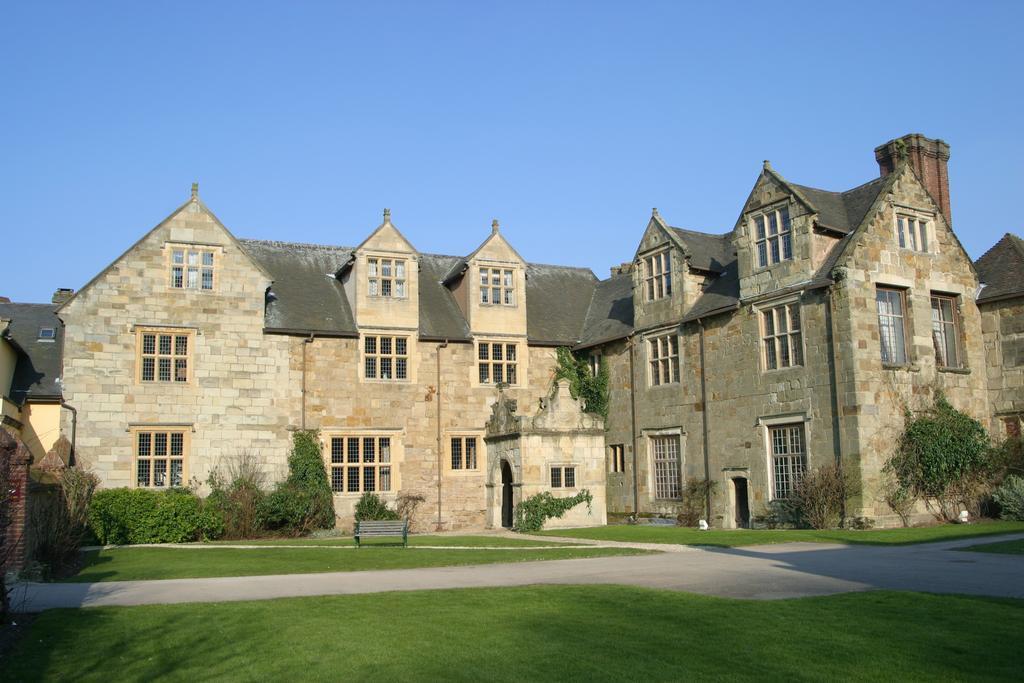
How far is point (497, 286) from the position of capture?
3734 cm

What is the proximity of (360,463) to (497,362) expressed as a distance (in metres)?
6.72

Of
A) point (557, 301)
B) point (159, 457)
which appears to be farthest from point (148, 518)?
point (557, 301)

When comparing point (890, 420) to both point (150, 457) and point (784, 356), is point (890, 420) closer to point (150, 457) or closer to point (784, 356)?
point (784, 356)

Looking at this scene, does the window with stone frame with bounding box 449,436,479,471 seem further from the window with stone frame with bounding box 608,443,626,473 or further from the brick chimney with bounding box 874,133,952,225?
the brick chimney with bounding box 874,133,952,225

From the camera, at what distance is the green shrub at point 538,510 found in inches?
1237

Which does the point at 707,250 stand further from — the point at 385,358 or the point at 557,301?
the point at 385,358

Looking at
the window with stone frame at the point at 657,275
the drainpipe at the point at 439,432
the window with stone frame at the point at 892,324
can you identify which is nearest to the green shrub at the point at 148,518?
the drainpipe at the point at 439,432

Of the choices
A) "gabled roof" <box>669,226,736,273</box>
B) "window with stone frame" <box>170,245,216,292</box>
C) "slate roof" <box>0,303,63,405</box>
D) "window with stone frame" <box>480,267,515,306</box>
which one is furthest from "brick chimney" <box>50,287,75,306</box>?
"gabled roof" <box>669,226,736,273</box>

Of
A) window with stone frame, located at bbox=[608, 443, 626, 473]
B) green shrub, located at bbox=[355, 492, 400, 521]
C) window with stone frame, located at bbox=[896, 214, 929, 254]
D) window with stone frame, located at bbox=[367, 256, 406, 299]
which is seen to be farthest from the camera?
window with stone frame, located at bbox=[608, 443, 626, 473]

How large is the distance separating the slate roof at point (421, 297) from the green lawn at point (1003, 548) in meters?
20.7

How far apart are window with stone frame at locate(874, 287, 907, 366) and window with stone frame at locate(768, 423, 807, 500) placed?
3312mm

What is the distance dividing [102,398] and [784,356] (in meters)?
22.2

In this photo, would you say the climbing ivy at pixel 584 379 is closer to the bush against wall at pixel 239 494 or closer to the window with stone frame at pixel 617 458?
the window with stone frame at pixel 617 458

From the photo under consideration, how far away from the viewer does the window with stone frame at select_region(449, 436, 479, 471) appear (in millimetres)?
35562
